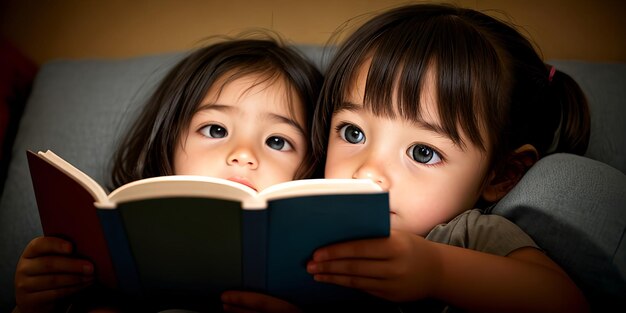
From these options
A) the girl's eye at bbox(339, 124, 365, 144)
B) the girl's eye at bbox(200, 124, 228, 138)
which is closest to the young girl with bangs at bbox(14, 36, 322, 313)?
the girl's eye at bbox(200, 124, 228, 138)

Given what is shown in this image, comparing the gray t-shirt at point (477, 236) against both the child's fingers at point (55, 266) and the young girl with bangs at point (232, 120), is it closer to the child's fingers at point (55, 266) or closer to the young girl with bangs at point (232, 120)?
the young girl with bangs at point (232, 120)

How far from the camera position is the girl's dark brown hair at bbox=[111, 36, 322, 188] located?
122 cm

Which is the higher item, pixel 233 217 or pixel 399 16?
pixel 399 16

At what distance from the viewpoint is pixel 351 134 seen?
3.66 feet

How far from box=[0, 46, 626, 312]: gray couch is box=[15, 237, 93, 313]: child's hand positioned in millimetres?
433

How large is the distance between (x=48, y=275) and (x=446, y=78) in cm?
81

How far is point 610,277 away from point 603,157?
0.48m

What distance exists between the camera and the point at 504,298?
2.57 feet

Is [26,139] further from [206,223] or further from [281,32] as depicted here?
[206,223]

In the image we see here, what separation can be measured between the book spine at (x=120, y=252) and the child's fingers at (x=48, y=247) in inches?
4.7

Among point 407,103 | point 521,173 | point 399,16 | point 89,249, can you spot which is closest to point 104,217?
point 89,249

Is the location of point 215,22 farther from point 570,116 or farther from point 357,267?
point 357,267

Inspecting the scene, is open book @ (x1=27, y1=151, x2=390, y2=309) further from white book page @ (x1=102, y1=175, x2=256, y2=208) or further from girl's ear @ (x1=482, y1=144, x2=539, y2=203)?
girl's ear @ (x1=482, y1=144, x2=539, y2=203)

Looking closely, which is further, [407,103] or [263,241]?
[407,103]
